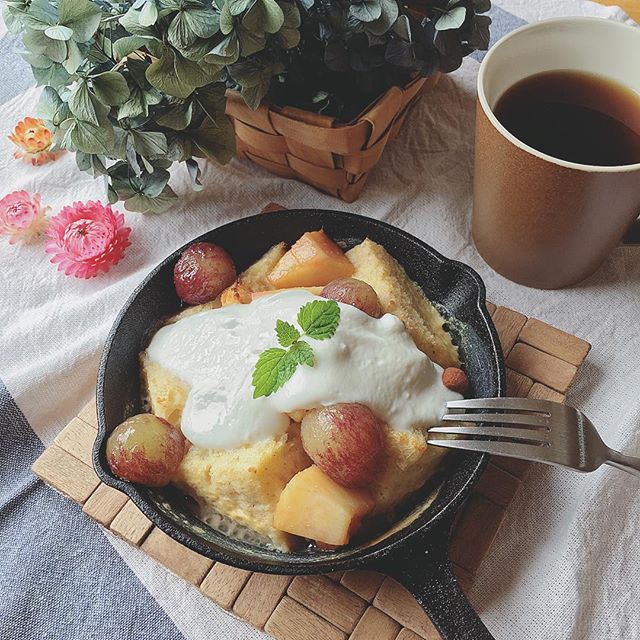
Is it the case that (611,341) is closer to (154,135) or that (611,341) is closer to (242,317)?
(242,317)

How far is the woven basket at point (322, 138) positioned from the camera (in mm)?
1243

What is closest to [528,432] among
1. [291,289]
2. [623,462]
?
[623,462]

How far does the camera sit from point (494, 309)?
51.0 inches

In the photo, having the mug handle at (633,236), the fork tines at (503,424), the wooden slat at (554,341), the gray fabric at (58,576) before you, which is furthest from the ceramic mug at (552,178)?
the gray fabric at (58,576)

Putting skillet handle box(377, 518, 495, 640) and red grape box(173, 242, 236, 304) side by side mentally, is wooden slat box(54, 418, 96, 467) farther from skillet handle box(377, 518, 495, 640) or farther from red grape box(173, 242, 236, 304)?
skillet handle box(377, 518, 495, 640)

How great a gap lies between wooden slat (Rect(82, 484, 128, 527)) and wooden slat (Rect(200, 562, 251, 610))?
18 cm

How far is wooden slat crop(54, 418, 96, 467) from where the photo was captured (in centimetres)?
123

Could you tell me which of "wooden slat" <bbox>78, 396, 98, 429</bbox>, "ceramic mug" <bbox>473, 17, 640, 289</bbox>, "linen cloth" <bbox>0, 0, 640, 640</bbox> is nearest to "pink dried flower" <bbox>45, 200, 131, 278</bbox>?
"linen cloth" <bbox>0, 0, 640, 640</bbox>

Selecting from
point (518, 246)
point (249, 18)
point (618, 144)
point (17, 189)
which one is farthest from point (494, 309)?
point (17, 189)

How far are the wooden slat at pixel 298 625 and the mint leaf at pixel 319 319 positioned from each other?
0.39 metres

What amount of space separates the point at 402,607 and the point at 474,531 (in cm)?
15

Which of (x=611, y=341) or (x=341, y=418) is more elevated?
(x=341, y=418)

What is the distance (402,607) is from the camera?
3.51 ft

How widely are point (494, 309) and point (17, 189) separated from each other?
95 cm
